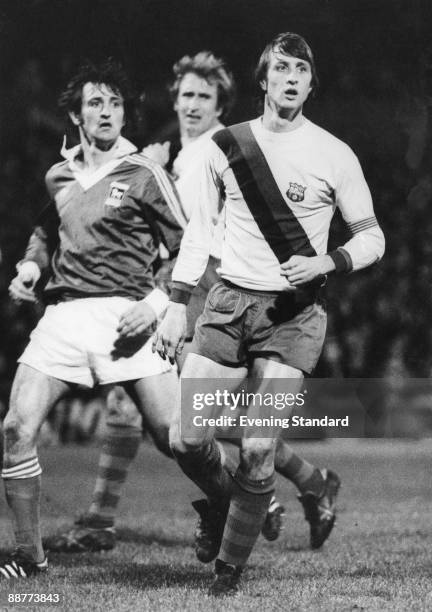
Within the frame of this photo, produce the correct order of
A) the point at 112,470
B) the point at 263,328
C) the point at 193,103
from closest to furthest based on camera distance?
the point at 263,328, the point at 112,470, the point at 193,103

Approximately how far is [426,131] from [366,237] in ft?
4.45

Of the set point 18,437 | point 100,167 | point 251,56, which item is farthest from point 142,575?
point 251,56

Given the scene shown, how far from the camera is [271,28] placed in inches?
199

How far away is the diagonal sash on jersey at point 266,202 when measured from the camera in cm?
424

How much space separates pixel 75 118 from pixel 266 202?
4.21 ft

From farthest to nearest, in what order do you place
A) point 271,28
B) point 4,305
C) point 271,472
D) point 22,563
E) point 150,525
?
point 4,305, point 150,525, point 271,28, point 22,563, point 271,472

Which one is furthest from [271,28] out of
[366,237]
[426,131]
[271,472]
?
[271,472]

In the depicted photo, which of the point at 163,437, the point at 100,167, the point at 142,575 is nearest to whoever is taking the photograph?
the point at 142,575

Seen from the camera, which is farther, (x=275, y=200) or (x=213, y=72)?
(x=213, y=72)

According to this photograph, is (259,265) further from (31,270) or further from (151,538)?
(151,538)

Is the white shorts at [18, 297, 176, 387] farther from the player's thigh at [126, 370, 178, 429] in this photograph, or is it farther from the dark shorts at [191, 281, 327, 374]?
the dark shorts at [191, 281, 327, 374]

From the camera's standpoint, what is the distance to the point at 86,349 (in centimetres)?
459

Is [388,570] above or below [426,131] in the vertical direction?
below

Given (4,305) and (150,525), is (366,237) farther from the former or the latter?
(4,305)
